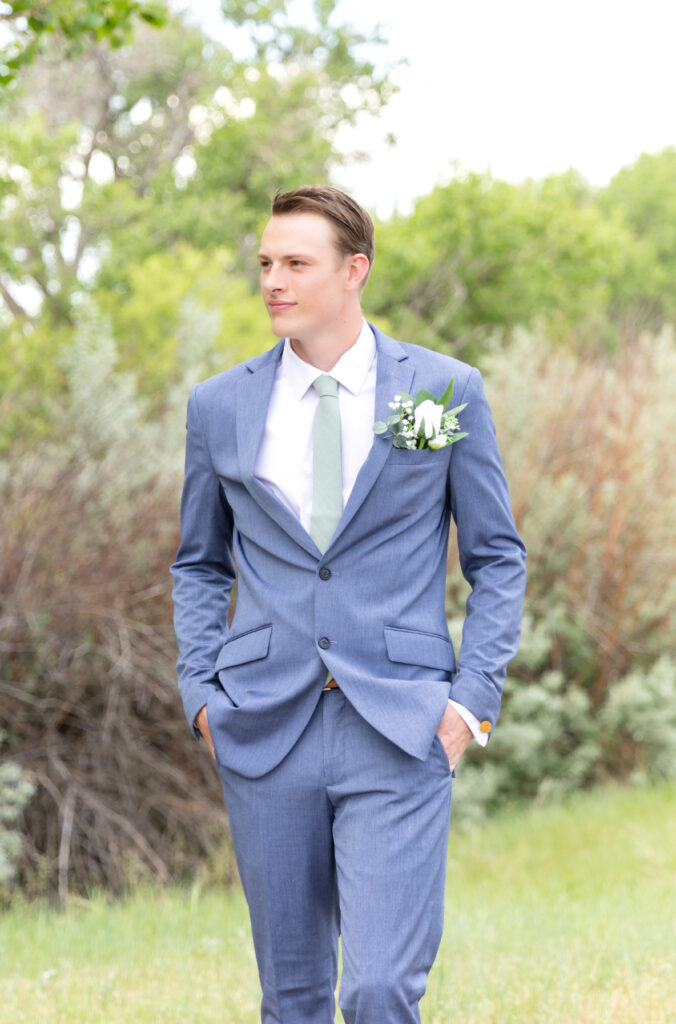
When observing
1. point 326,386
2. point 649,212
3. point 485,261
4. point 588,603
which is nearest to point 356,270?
point 326,386

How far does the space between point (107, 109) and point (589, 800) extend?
74.2 feet

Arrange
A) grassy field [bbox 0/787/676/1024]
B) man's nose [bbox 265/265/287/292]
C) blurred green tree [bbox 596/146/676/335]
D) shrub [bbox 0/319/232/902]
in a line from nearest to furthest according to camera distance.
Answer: man's nose [bbox 265/265/287/292], grassy field [bbox 0/787/676/1024], shrub [bbox 0/319/232/902], blurred green tree [bbox 596/146/676/335]

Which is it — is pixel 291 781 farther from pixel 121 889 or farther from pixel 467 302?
pixel 467 302

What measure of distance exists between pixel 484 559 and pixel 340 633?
17.2 inches

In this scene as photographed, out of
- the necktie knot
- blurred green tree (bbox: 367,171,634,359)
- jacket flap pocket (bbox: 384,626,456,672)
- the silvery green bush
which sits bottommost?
the silvery green bush

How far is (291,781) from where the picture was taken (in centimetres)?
265

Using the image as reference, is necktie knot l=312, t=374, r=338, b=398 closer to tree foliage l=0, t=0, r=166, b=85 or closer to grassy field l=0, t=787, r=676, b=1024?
grassy field l=0, t=787, r=676, b=1024

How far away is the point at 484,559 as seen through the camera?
9.41 feet

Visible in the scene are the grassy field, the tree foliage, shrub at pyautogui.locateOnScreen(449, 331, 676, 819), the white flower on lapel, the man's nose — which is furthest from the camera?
shrub at pyautogui.locateOnScreen(449, 331, 676, 819)

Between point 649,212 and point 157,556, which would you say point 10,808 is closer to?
point 157,556

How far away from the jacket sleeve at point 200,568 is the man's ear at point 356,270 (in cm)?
51

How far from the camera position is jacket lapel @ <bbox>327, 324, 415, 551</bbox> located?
266 centimetres

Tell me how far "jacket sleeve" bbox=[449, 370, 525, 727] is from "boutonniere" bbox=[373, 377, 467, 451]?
0.08 meters

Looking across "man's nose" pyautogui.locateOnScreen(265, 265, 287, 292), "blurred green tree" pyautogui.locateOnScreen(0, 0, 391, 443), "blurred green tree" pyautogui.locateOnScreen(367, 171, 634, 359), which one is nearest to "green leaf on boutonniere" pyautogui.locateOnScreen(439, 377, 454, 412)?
"man's nose" pyautogui.locateOnScreen(265, 265, 287, 292)
